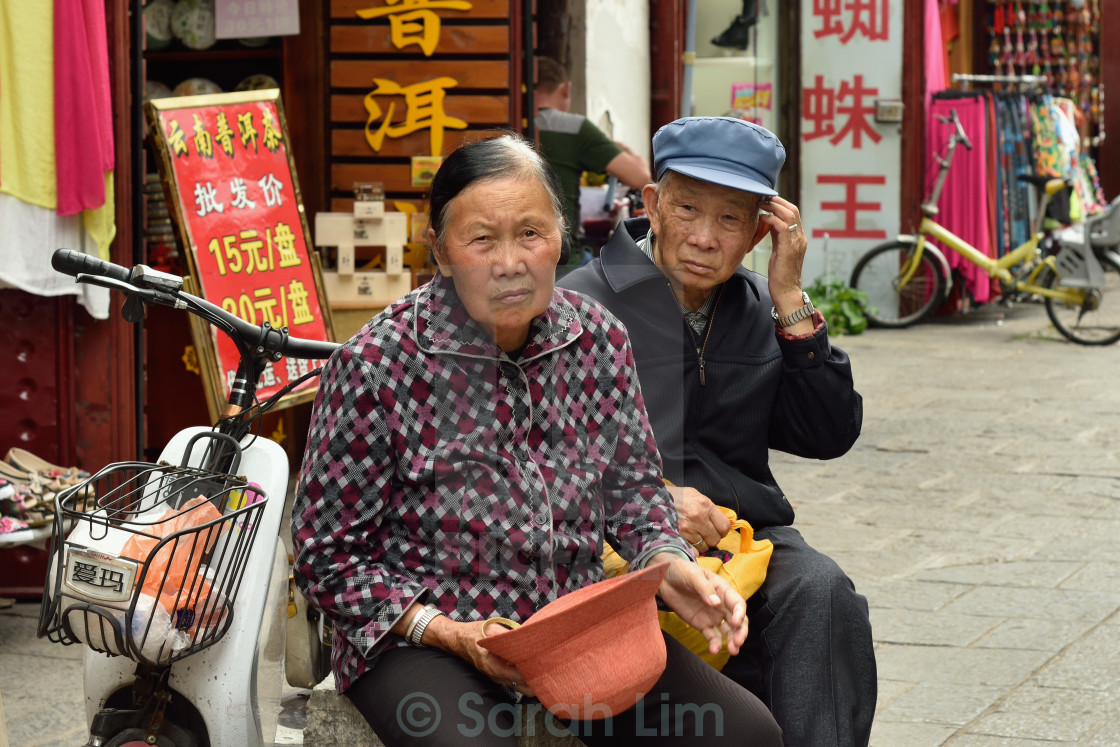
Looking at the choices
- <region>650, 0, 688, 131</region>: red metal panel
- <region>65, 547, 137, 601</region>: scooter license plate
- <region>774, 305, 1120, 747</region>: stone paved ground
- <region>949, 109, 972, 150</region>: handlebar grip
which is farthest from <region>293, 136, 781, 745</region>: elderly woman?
<region>949, 109, 972, 150</region>: handlebar grip

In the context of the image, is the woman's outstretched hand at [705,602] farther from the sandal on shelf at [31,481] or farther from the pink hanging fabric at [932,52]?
the pink hanging fabric at [932,52]

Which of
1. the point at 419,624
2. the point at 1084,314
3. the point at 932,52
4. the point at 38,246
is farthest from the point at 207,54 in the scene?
the point at 1084,314

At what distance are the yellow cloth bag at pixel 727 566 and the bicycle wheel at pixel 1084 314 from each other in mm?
8171

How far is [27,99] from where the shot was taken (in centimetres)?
396

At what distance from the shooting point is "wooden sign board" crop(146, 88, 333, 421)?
446 cm

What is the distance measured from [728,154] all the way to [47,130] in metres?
2.23

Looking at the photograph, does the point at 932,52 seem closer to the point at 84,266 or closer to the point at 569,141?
the point at 569,141

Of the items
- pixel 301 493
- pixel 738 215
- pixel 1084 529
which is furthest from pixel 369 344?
pixel 1084 529

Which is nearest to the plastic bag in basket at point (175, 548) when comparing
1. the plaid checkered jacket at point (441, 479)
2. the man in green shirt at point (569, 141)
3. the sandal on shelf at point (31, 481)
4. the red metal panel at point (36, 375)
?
the plaid checkered jacket at point (441, 479)

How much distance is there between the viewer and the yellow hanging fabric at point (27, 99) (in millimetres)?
3947

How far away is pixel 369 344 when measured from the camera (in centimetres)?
219

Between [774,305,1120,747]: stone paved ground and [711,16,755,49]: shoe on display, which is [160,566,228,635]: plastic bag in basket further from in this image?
[711,16,755,49]: shoe on display

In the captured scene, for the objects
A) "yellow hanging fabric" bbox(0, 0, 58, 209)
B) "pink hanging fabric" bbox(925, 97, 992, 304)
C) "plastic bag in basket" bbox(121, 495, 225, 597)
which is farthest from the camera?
"pink hanging fabric" bbox(925, 97, 992, 304)

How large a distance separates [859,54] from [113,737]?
9440mm
